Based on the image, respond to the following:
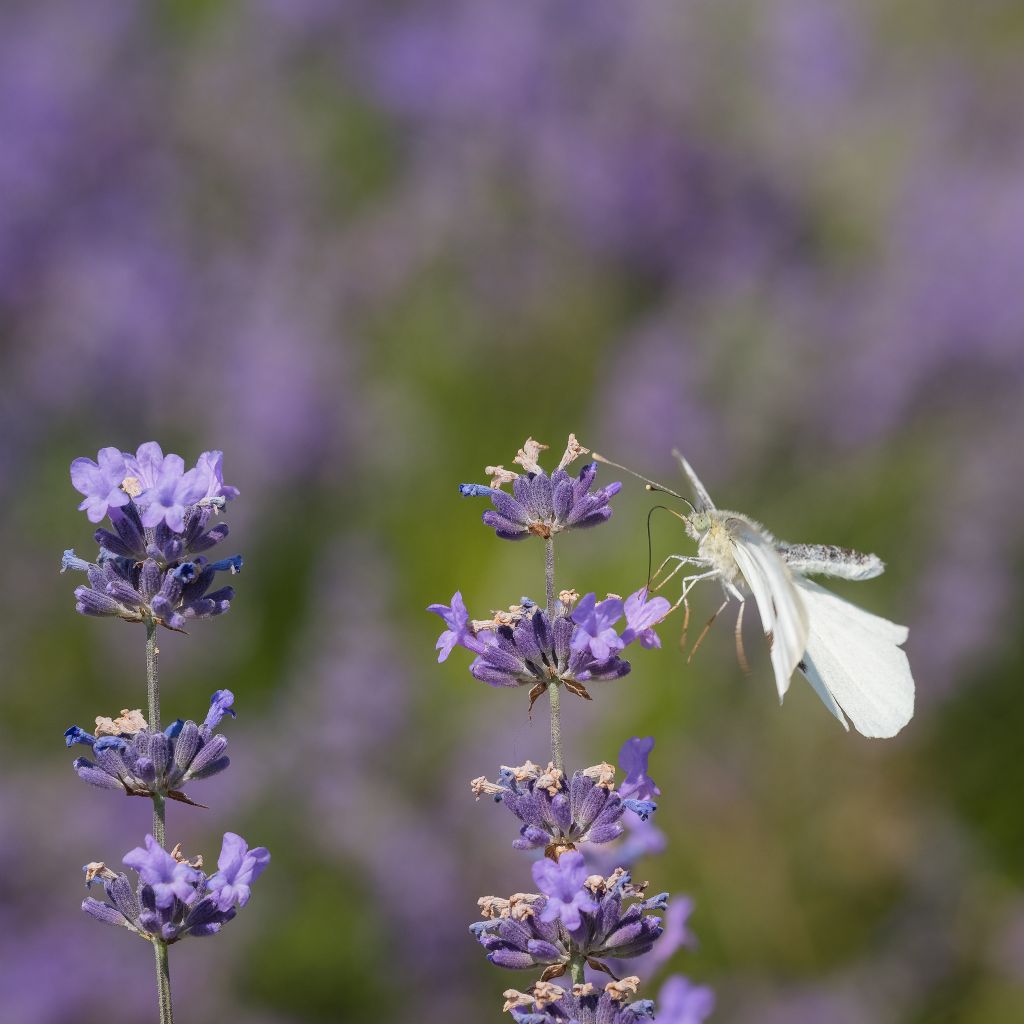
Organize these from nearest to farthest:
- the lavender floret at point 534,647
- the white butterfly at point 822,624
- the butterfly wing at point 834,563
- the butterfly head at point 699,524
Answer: the lavender floret at point 534,647 < the white butterfly at point 822,624 < the butterfly head at point 699,524 < the butterfly wing at point 834,563

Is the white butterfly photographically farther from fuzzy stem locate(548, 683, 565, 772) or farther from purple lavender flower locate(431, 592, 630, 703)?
fuzzy stem locate(548, 683, 565, 772)

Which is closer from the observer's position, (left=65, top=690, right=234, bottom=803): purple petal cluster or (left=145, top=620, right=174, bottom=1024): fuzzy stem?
(left=145, top=620, right=174, bottom=1024): fuzzy stem

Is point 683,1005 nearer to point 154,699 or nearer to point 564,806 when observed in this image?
point 564,806

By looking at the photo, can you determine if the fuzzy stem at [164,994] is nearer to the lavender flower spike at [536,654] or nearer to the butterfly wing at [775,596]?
the lavender flower spike at [536,654]

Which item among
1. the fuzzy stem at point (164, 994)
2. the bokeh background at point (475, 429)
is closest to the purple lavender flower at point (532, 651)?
the fuzzy stem at point (164, 994)

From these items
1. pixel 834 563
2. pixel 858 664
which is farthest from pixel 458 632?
pixel 834 563

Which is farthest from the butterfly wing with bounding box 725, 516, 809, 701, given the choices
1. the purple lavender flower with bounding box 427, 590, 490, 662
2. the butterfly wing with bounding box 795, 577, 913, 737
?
the purple lavender flower with bounding box 427, 590, 490, 662

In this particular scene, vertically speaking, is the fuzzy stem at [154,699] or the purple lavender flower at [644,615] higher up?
the purple lavender flower at [644,615]
